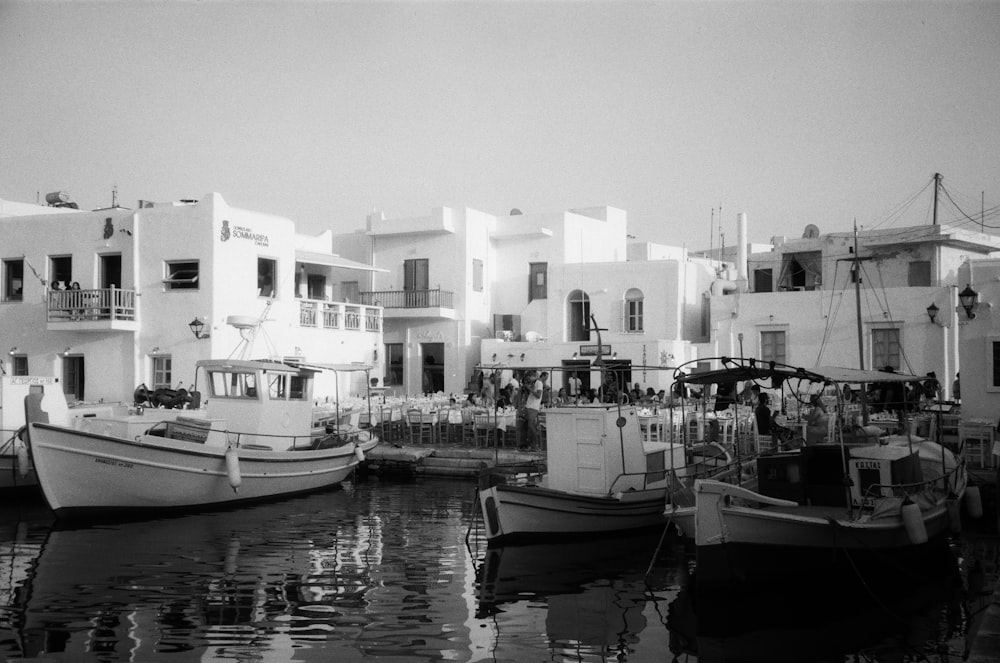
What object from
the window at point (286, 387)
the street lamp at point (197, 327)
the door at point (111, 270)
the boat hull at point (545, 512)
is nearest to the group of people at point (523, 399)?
the window at point (286, 387)

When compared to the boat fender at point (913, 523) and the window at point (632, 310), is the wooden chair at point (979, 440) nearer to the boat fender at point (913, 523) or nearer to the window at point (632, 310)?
the boat fender at point (913, 523)

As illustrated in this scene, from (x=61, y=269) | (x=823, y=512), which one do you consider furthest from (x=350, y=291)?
(x=823, y=512)

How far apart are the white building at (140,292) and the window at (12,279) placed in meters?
0.04

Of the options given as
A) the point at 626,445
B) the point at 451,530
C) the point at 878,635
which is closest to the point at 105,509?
the point at 451,530

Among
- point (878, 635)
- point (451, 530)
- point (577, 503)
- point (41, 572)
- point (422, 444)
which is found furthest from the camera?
point (422, 444)

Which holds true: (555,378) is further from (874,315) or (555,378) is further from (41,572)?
(41,572)

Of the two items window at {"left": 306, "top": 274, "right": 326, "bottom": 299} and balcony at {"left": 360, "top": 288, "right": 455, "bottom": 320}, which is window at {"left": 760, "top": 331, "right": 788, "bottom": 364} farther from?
window at {"left": 306, "top": 274, "right": 326, "bottom": 299}

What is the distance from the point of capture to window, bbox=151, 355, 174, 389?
2770 centimetres

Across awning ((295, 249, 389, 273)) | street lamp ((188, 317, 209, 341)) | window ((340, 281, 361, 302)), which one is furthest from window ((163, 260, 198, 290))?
window ((340, 281, 361, 302))

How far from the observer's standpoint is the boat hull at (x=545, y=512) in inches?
594

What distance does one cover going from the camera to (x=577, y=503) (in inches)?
597

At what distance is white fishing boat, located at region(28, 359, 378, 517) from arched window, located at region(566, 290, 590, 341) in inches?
495

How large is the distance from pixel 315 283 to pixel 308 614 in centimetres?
2350

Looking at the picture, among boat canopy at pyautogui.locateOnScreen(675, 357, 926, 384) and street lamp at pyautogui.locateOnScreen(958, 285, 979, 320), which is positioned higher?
street lamp at pyautogui.locateOnScreen(958, 285, 979, 320)
